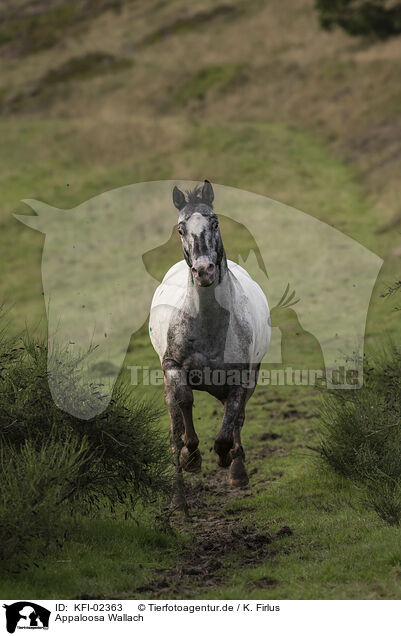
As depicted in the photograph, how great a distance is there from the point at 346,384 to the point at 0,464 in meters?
5.18

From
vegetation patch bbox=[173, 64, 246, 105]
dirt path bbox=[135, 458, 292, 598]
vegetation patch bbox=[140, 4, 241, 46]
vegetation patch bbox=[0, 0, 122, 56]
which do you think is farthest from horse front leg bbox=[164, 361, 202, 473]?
vegetation patch bbox=[0, 0, 122, 56]

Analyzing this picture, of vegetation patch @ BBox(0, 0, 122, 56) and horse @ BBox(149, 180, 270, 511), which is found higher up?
vegetation patch @ BBox(0, 0, 122, 56)

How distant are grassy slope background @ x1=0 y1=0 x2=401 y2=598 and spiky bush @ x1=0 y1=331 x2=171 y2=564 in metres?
0.40

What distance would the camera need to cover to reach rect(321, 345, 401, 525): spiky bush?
→ 26.4ft

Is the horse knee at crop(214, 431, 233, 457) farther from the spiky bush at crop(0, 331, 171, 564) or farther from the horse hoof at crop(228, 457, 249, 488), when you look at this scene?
the horse hoof at crop(228, 457, 249, 488)

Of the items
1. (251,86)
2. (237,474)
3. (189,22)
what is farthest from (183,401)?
(189,22)

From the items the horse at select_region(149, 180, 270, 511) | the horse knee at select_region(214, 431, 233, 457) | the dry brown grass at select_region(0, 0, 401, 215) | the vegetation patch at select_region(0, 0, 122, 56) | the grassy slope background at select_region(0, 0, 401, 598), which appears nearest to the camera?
the grassy slope background at select_region(0, 0, 401, 598)

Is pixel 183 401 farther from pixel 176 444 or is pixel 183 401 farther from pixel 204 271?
pixel 204 271

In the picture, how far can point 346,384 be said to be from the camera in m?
10.6

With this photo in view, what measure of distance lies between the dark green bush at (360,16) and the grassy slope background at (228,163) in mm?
3305

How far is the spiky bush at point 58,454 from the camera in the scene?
6730mm

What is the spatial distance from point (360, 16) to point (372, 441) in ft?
97.2

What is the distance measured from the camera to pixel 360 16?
34062 millimetres
